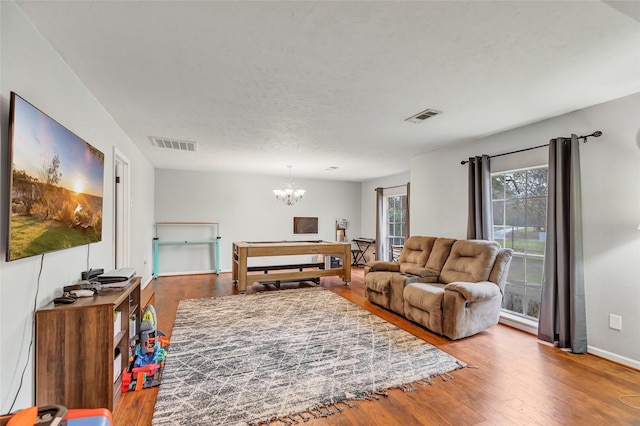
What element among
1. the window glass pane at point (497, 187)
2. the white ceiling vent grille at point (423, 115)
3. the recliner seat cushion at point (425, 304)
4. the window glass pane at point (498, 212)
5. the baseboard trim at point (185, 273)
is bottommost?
the baseboard trim at point (185, 273)

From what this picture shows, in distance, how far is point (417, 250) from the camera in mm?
4586

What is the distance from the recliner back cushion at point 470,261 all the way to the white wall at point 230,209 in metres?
4.50

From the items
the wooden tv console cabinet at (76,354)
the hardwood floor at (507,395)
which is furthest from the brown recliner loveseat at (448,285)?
the wooden tv console cabinet at (76,354)

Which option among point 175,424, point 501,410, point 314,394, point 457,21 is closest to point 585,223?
point 501,410

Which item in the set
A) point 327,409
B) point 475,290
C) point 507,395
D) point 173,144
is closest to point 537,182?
point 475,290

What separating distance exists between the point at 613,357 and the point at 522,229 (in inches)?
58.9

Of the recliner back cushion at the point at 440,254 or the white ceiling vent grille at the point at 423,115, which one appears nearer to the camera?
the white ceiling vent grille at the point at 423,115

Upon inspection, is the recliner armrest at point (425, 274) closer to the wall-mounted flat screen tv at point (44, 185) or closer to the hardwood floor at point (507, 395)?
the hardwood floor at point (507, 395)

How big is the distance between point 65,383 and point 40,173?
1.24m

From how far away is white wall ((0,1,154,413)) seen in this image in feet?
4.64

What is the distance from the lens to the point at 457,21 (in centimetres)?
165

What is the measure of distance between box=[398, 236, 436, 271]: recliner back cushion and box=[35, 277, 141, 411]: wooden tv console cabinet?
12.4ft

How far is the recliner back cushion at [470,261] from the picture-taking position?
3.49m

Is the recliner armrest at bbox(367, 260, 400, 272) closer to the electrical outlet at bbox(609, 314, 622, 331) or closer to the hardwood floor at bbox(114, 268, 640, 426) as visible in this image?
the hardwood floor at bbox(114, 268, 640, 426)
